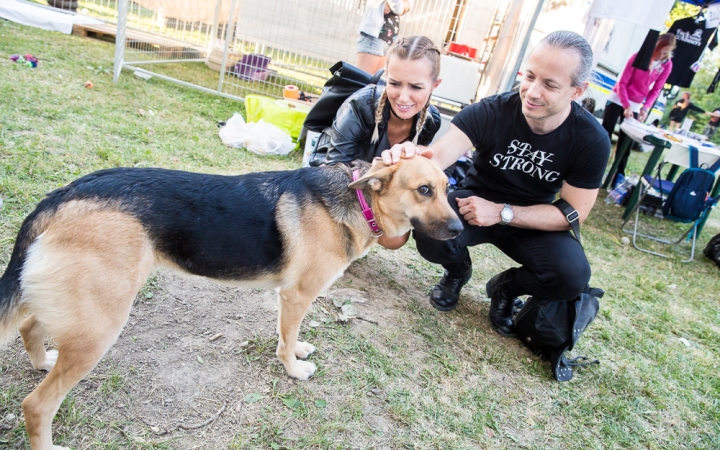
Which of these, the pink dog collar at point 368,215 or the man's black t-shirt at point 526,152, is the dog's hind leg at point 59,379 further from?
the man's black t-shirt at point 526,152

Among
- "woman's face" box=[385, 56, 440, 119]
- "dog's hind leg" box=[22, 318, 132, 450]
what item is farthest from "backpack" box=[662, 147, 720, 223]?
"dog's hind leg" box=[22, 318, 132, 450]

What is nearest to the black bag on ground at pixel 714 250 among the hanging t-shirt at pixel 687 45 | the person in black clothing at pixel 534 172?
the hanging t-shirt at pixel 687 45

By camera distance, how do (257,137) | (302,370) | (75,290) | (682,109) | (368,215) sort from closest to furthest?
(75,290) < (368,215) < (302,370) < (257,137) < (682,109)

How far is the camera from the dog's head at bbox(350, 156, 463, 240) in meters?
2.52

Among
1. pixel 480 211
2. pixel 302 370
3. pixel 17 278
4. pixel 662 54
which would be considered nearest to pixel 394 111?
pixel 480 211

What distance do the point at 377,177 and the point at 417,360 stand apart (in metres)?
1.54

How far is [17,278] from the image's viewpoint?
182 cm

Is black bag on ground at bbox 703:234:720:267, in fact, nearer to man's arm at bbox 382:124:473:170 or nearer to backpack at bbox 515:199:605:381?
backpack at bbox 515:199:605:381

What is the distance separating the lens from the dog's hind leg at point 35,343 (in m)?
2.21

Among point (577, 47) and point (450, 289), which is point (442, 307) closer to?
point (450, 289)

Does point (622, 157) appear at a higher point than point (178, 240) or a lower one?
higher

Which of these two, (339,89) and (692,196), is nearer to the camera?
(339,89)

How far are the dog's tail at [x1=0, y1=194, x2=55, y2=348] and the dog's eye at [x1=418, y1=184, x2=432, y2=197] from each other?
1.93 meters

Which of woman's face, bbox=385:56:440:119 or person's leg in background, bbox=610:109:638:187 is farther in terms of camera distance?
person's leg in background, bbox=610:109:638:187
